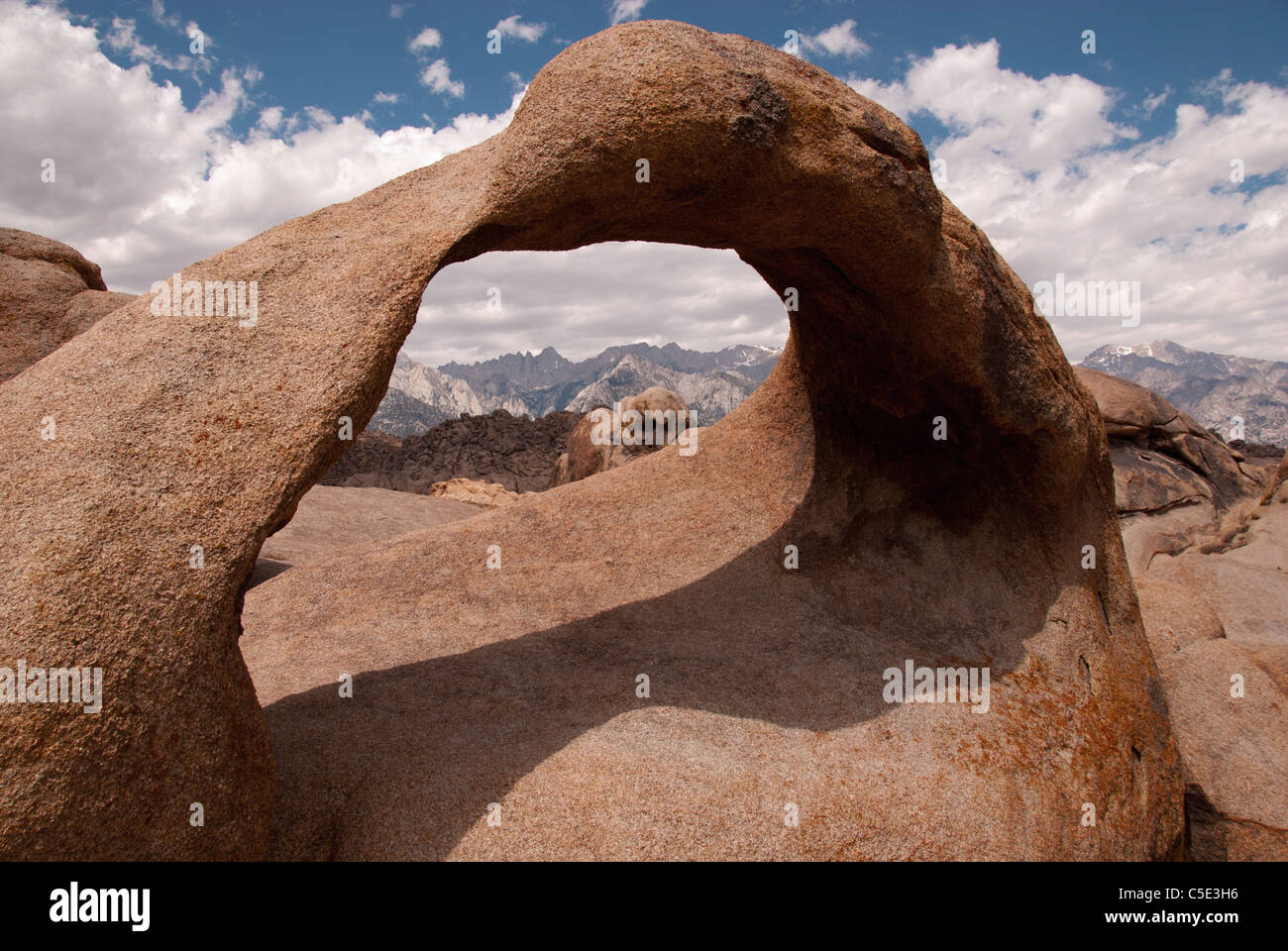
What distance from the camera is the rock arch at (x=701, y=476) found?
2340 mm

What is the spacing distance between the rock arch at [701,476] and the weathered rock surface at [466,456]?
1799cm

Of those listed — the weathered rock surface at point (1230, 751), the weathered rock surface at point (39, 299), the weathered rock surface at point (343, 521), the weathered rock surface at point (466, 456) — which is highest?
the weathered rock surface at point (466, 456)

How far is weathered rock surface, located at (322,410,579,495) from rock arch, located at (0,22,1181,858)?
18.0m

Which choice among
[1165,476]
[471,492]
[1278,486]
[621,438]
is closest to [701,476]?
[1165,476]

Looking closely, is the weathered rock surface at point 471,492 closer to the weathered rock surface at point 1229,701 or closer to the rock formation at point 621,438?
the rock formation at point 621,438

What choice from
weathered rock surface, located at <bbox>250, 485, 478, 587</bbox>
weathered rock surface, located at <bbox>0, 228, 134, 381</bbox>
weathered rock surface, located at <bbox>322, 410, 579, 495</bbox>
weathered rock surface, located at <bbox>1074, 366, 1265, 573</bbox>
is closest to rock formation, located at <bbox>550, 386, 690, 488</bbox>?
weathered rock surface, located at <bbox>250, 485, 478, 587</bbox>

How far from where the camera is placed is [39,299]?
402 cm

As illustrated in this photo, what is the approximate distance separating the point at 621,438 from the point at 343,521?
290 inches

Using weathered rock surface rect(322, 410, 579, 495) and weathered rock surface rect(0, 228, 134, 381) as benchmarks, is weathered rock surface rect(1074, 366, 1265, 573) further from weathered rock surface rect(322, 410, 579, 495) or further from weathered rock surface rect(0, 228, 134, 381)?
weathered rock surface rect(322, 410, 579, 495)

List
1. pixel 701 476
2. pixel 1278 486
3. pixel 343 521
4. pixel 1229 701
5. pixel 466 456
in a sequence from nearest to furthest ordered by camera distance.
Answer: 1. pixel 1229 701
2. pixel 701 476
3. pixel 343 521
4. pixel 1278 486
5. pixel 466 456

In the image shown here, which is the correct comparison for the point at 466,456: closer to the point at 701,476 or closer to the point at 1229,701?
the point at 701,476

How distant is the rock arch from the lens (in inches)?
92.1

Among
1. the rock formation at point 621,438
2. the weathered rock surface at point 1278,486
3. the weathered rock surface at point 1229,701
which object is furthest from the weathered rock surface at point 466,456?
the weathered rock surface at point 1229,701

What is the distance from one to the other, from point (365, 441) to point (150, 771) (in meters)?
27.9
